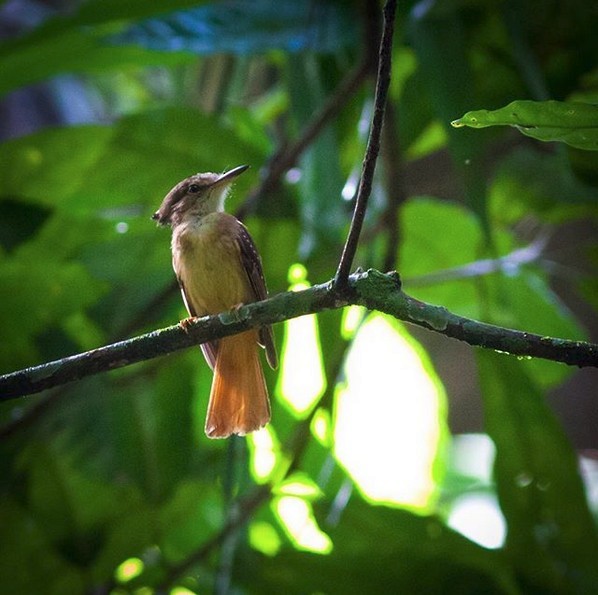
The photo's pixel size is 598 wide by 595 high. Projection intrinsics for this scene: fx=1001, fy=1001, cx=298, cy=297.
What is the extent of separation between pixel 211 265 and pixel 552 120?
1199 millimetres

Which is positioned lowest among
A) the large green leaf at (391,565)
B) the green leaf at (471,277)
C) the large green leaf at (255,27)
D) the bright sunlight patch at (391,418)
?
the bright sunlight patch at (391,418)

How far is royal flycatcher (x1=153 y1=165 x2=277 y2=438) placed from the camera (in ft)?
7.79

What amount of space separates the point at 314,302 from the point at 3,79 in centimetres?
201

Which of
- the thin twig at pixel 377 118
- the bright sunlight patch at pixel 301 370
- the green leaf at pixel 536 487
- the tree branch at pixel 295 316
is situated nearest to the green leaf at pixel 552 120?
the thin twig at pixel 377 118

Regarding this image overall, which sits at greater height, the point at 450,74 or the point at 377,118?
the point at 377,118

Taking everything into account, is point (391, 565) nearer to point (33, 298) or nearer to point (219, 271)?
point (219, 271)

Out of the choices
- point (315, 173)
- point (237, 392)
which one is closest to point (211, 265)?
point (237, 392)

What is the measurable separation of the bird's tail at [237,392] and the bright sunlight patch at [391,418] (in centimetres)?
134

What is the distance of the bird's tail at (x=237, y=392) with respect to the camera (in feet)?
7.22

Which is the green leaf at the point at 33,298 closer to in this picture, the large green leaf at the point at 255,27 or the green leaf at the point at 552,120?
the large green leaf at the point at 255,27

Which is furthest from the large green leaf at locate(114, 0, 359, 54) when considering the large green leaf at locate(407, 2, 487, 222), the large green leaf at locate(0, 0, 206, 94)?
the large green leaf at locate(407, 2, 487, 222)

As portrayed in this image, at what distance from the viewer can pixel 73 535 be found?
3.04m

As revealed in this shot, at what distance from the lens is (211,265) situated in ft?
8.34

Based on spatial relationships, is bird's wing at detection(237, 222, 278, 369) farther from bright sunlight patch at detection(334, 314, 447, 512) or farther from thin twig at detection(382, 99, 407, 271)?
bright sunlight patch at detection(334, 314, 447, 512)
